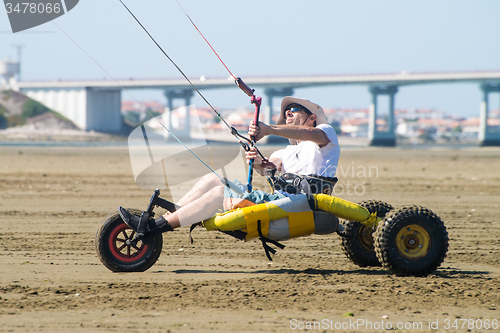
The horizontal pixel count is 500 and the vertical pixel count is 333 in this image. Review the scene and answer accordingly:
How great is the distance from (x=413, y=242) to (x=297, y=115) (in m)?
1.72

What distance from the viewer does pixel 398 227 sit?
5.36m

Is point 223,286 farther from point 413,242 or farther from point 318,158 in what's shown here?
point 413,242

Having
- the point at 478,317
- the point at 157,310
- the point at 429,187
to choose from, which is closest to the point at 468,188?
the point at 429,187

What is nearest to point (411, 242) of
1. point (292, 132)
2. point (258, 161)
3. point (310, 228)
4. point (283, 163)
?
point (310, 228)

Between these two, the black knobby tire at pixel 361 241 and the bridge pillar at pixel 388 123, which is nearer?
the black knobby tire at pixel 361 241

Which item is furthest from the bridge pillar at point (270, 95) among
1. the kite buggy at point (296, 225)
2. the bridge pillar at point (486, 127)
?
the kite buggy at point (296, 225)

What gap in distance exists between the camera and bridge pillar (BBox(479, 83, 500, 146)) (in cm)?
6197

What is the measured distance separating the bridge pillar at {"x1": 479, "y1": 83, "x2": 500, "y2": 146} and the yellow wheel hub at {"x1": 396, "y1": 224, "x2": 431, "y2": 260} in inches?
2407

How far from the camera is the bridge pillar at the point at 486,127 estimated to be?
2440 inches

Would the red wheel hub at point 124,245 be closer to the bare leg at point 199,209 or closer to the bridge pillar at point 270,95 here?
the bare leg at point 199,209

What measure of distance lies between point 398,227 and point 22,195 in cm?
931

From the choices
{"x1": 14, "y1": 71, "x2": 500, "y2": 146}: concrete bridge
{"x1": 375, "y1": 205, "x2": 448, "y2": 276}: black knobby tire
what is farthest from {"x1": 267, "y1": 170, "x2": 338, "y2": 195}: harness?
{"x1": 14, "y1": 71, "x2": 500, "y2": 146}: concrete bridge

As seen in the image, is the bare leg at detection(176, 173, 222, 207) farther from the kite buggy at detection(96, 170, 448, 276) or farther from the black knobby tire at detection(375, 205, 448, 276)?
the black knobby tire at detection(375, 205, 448, 276)

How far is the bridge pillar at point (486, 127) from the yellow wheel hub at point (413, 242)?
6115cm
